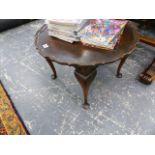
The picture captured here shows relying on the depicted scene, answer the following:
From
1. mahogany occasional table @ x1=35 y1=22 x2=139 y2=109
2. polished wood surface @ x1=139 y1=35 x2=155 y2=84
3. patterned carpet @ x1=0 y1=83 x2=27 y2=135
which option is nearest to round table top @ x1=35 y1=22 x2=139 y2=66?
mahogany occasional table @ x1=35 y1=22 x2=139 y2=109

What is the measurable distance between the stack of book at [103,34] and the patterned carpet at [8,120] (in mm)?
720

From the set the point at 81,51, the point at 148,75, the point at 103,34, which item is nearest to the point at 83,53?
the point at 81,51

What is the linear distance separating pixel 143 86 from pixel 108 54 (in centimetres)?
59

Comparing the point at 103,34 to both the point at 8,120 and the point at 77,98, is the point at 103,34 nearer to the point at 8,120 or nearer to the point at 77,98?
the point at 77,98

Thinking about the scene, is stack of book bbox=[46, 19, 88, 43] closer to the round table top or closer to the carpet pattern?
the round table top

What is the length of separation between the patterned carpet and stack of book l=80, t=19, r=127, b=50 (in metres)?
0.72

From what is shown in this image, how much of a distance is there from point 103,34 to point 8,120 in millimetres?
877

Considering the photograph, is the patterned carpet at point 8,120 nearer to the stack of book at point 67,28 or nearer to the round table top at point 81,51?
the round table top at point 81,51

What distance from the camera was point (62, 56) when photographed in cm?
96

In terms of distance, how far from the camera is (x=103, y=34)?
988 millimetres

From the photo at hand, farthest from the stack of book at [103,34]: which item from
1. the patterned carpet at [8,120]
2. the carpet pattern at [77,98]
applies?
the patterned carpet at [8,120]

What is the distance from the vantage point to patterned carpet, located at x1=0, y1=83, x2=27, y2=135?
1155 millimetres
